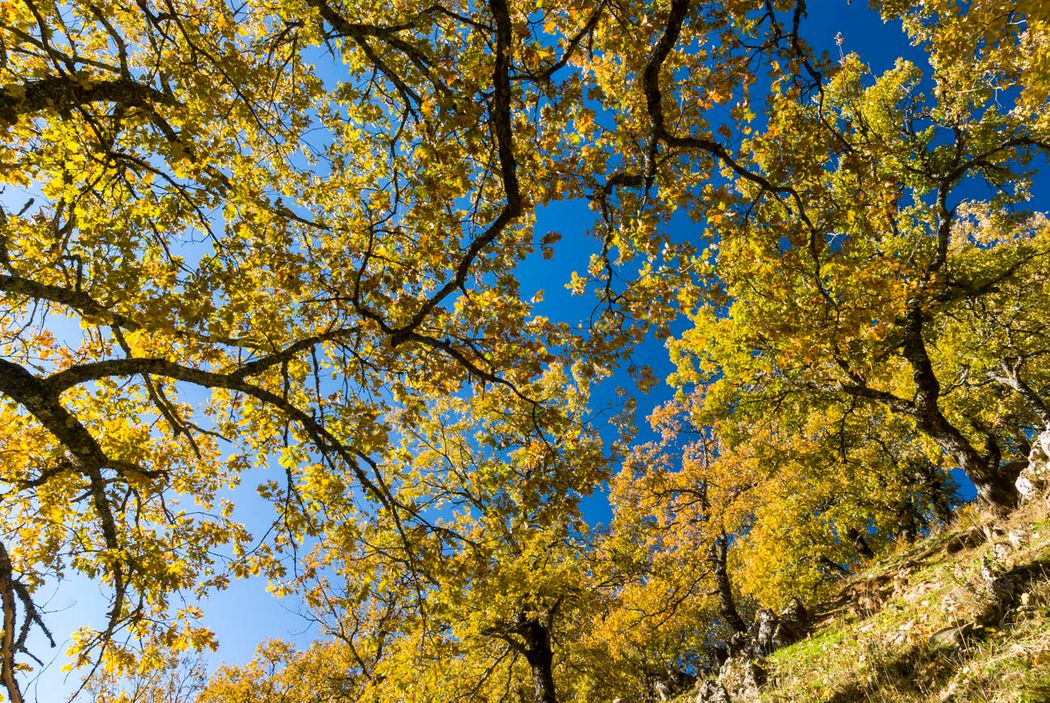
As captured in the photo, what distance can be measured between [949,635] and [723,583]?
13.8 meters

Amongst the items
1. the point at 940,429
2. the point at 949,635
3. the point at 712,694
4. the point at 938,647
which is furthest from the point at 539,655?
the point at 940,429

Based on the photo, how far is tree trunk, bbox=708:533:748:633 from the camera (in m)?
17.5

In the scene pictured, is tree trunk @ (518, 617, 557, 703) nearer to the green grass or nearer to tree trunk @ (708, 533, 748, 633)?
the green grass

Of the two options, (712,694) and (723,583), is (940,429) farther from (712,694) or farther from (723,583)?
(723,583)

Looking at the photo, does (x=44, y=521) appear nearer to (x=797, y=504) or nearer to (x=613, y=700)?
(x=613, y=700)

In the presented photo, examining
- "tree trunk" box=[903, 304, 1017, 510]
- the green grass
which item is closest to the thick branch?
the green grass

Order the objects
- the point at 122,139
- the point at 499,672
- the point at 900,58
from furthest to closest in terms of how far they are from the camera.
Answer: the point at 499,672 < the point at 900,58 < the point at 122,139

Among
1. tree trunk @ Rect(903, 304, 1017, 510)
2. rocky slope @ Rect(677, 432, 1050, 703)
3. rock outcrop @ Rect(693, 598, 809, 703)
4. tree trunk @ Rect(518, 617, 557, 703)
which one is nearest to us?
rocky slope @ Rect(677, 432, 1050, 703)

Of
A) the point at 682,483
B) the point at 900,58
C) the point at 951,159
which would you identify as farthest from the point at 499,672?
the point at 900,58

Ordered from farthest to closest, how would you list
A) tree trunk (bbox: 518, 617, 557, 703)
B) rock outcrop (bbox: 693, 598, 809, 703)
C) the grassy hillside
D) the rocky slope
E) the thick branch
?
tree trunk (bbox: 518, 617, 557, 703) → rock outcrop (bbox: 693, 598, 809, 703) → the rocky slope → the grassy hillside → the thick branch

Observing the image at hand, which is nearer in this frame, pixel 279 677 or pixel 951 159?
pixel 951 159

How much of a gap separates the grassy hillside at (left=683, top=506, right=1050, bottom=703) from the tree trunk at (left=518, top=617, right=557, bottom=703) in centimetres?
436

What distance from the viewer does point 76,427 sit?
5266 millimetres

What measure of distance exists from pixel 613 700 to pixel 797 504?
9.99 m
